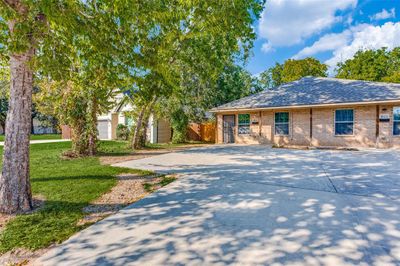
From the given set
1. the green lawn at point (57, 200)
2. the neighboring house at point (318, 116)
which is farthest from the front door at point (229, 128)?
the green lawn at point (57, 200)

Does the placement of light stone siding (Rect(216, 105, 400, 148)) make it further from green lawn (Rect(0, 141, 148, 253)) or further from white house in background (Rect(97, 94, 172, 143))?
green lawn (Rect(0, 141, 148, 253))

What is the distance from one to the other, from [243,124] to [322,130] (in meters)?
5.13

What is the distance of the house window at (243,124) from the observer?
55.6ft

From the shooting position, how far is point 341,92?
14227 mm

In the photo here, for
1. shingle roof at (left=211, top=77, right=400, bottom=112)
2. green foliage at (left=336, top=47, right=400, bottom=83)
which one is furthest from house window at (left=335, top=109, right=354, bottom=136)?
green foliage at (left=336, top=47, right=400, bottom=83)

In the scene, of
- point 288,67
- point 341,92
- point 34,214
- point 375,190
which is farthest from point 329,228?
point 288,67

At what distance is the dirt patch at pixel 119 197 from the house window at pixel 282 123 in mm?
10947

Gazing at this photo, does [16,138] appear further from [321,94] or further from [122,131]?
[122,131]

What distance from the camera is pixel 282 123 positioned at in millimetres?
15531

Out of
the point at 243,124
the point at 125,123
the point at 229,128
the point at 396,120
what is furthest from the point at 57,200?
the point at 125,123

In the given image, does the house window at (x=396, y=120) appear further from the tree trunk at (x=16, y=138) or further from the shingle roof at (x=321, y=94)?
the tree trunk at (x=16, y=138)

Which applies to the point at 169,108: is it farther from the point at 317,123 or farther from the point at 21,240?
the point at 21,240

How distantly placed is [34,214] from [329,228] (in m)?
4.84

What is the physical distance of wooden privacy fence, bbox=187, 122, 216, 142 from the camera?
67.2 feet
